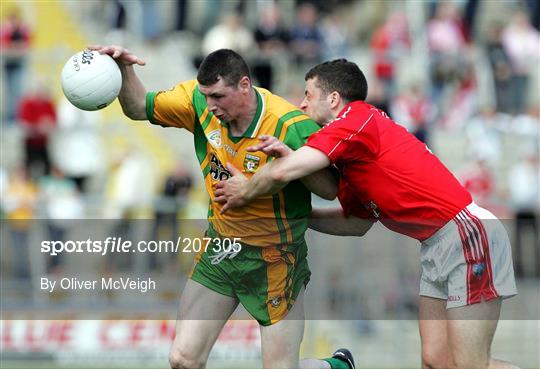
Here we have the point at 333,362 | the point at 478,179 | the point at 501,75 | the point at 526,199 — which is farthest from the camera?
the point at 501,75

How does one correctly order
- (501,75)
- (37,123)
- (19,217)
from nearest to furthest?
(19,217) < (37,123) < (501,75)

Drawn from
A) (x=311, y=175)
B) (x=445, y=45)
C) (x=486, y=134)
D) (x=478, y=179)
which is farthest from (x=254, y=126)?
(x=445, y=45)

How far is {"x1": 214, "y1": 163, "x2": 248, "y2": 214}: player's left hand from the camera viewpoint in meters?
8.64

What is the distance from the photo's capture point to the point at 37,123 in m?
17.1

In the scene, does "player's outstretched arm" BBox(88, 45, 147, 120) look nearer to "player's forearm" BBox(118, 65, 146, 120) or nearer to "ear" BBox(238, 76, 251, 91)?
"player's forearm" BBox(118, 65, 146, 120)

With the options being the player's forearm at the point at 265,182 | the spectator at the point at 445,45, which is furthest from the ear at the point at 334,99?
the spectator at the point at 445,45

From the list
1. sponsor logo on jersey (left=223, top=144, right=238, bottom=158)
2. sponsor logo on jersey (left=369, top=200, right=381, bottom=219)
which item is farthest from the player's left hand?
sponsor logo on jersey (left=369, top=200, right=381, bottom=219)

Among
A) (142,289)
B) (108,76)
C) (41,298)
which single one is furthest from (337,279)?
(108,76)

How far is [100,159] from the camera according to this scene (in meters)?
17.3

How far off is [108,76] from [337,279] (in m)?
5.76

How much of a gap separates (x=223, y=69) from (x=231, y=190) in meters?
0.81

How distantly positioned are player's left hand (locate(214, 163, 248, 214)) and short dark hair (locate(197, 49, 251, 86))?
1.94ft

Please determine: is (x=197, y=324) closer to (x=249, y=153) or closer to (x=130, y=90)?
(x=249, y=153)

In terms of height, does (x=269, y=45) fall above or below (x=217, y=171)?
above
